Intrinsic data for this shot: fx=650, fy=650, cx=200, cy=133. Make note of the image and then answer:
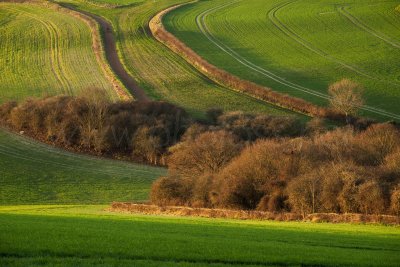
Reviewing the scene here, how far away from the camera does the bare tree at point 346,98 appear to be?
59469 millimetres

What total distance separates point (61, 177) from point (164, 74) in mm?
25920

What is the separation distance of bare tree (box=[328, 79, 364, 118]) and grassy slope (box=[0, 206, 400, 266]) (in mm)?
37186

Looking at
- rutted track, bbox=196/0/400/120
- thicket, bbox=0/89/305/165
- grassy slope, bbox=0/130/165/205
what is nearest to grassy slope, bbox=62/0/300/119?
thicket, bbox=0/89/305/165

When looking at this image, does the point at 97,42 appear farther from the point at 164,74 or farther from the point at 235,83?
the point at 235,83

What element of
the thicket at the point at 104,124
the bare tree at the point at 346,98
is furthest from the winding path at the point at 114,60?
the bare tree at the point at 346,98

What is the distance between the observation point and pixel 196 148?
45.6 meters

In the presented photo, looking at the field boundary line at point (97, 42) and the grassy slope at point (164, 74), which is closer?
the grassy slope at point (164, 74)

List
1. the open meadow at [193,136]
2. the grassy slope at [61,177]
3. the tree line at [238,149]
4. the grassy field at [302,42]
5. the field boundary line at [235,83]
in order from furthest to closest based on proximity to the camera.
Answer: the grassy field at [302,42] < the field boundary line at [235,83] < the grassy slope at [61,177] < the tree line at [238,149] < the open meadow at [193,136]

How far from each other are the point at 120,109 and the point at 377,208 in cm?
3267

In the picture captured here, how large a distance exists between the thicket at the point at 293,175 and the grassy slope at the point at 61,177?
5.30 meters

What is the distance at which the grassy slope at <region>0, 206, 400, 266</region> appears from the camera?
51.6 ft

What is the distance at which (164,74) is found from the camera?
7431 centimetres

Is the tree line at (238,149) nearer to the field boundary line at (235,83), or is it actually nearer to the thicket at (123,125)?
the thicket at (123,125)

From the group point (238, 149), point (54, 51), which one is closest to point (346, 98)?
point (238, 149)
